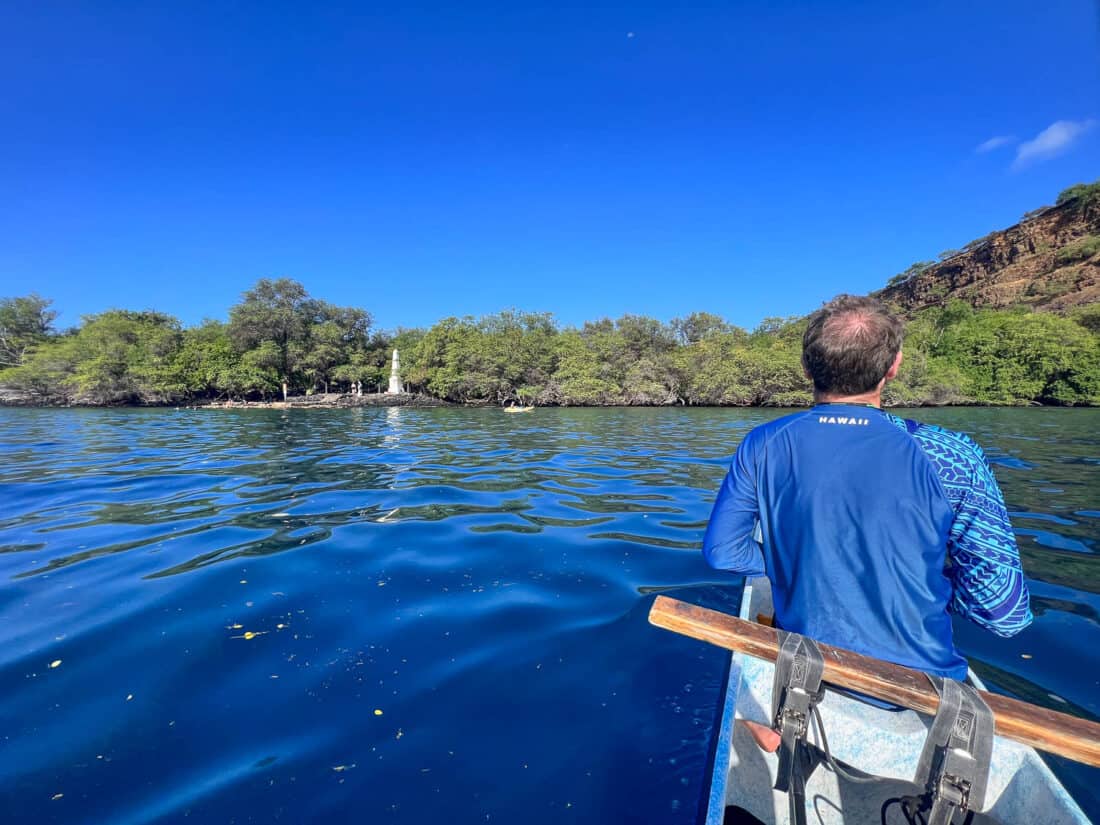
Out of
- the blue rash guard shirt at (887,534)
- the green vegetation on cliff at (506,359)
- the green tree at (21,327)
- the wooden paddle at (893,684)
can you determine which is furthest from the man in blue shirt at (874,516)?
the green tree at (21,327)

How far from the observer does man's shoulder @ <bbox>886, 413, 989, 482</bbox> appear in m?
1.65

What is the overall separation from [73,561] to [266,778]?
13.6 ft

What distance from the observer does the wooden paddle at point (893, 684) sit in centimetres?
126

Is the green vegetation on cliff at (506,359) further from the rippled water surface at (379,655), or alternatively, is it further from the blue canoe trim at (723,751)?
the blue canoe trim at (723,751)

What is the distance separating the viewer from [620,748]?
2.35 metres

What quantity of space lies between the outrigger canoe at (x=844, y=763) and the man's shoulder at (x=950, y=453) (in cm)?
69

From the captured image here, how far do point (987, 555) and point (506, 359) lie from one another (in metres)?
47.8

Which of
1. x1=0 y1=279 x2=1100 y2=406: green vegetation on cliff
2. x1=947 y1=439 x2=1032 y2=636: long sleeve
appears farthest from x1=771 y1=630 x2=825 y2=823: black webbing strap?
x1=0 y1=279 x2=1100 y2=406: green vegetation on cliff

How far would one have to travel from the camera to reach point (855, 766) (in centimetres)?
194

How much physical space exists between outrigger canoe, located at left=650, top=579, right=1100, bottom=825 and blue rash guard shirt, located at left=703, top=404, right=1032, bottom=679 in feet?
0.72

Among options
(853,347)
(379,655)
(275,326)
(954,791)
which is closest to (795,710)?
(954,791)

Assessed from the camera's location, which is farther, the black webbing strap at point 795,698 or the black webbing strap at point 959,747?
the black webbing strap at point 795,698

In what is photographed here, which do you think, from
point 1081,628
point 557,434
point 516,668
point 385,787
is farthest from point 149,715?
point 557,434

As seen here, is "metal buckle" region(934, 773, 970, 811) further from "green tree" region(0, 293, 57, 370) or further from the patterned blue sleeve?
"green tree" region(0, 293, 57, 370)
